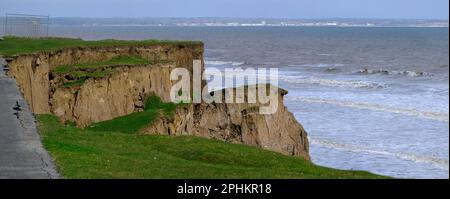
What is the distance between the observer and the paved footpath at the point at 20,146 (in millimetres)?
14273

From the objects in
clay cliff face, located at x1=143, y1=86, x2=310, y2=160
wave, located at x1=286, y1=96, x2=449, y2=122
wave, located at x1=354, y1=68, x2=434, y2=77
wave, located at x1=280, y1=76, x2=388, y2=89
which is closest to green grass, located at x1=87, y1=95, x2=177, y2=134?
clay cliff face, located at x1=143, y1=86, x2=310, y2=160

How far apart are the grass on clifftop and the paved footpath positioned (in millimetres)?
270

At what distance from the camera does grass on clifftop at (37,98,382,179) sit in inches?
619

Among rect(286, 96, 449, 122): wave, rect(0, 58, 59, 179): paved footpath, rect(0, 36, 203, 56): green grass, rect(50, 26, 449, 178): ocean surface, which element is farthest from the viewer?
rect(286, 96, 449, 122): wave

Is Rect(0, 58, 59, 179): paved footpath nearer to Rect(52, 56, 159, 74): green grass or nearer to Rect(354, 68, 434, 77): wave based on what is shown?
Rect(52, 56, 159, 74): green grass

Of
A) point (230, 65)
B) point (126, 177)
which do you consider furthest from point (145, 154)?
point (230, 65)

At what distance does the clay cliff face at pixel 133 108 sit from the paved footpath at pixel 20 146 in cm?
791

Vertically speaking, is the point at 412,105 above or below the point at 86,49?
below

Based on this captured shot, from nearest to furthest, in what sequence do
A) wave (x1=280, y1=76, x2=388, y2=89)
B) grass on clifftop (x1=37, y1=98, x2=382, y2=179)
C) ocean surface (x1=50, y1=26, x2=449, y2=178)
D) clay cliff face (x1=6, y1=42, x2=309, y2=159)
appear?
grass on clifftop (x1=37, y1=98, x2=382, y2=179), clay cliff face (x1=6, y1=42, x2=309, y2=159), ocean surface (x1=50, y1=26, x2=449, y2=178), wave (x1=280, y1=76, x2=388, y2=89)

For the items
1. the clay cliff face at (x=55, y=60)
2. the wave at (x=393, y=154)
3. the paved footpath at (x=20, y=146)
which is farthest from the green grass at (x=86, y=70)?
the paved footpath at (x=20, y=146)

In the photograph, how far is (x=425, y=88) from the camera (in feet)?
214

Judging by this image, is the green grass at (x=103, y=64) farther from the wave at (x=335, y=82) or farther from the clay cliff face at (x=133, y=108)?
the wave at (x=335, y=82)
